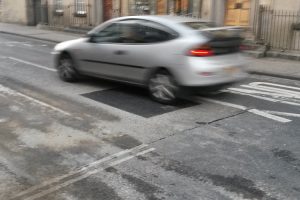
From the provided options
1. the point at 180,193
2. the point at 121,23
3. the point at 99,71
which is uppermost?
the point at 121,23

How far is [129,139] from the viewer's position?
233 inches

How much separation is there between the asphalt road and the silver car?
0.41 metres

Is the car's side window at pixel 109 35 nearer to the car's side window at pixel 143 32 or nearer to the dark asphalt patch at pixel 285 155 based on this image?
the car's side window at pixel 143 32

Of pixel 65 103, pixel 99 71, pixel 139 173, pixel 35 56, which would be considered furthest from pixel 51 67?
pixel 139 173

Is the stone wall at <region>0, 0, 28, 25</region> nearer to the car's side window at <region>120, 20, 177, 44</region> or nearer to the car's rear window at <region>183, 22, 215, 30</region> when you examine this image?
the car's side window at <region>120, 20, 177, 44</region>

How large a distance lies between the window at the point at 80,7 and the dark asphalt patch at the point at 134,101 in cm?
1446

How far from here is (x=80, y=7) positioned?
2281 cm

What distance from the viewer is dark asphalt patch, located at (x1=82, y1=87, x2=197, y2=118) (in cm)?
734

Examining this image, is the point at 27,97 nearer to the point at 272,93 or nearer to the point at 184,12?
the point at 272,93

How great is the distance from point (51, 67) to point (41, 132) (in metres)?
5.70

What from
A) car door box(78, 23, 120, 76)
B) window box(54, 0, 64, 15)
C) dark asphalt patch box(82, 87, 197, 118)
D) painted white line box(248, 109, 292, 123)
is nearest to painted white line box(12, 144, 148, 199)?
dark asphalt patch box(82, 87, 197, 118)

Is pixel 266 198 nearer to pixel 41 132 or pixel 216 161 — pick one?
pixel 216 161

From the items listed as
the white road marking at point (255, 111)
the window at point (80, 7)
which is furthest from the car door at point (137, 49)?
the window at point (80, 7)

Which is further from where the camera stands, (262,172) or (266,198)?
(262,172)
